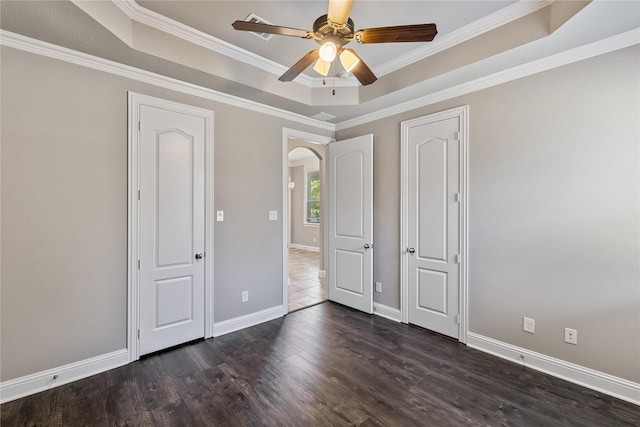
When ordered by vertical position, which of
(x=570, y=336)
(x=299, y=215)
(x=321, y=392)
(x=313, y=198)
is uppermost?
(x=313, y=198)

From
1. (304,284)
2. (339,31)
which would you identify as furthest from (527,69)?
(304,284)

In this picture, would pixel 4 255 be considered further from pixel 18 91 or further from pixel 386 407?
pixel 386 407

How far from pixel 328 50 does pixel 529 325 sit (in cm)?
281

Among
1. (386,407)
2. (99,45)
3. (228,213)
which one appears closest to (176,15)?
(99,45)

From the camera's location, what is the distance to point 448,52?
2553 mm

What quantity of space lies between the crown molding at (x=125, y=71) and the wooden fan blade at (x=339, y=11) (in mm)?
1801

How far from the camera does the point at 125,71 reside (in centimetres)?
245

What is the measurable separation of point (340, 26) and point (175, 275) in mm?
2602

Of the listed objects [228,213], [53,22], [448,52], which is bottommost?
[228,213]

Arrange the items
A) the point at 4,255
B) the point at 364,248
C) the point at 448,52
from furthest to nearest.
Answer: the point at 364,248 < the point at 448,52 < the point at 4,255

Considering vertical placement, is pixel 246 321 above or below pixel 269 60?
below

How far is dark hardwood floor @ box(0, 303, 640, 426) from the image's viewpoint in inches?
72.3

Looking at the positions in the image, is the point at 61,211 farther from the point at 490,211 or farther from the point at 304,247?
the point at 304,247

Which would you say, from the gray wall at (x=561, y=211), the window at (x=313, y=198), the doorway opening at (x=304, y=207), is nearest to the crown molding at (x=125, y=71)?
the gray wall at (x=561, y=211)
